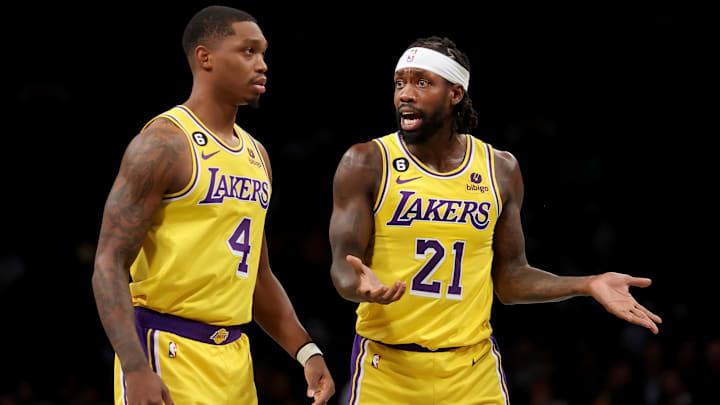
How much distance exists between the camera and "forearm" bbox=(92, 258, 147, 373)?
120 inches

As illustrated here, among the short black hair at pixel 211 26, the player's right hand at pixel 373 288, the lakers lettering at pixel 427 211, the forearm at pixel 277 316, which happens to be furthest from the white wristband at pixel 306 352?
the short black hair at pixel 211 26

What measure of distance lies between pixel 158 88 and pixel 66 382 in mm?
2965

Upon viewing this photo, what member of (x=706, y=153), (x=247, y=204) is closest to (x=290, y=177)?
(x=706, y=153)

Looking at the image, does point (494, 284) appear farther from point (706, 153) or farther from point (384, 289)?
point (706, 153)

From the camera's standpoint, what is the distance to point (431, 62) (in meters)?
4.13

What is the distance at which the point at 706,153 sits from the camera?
8734mm

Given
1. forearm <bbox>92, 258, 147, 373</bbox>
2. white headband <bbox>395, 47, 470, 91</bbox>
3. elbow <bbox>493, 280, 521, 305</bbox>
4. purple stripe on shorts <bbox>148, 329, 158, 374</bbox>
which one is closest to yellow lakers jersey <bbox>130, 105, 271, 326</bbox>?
purple stripe on shorts <bbox>148, 329, 158, 374</bbox>

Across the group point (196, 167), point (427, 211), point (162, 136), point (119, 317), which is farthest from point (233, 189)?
point (427, 211)

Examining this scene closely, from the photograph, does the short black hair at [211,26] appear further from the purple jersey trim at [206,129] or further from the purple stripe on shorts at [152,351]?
the purple stripe on shorts at [152,351]

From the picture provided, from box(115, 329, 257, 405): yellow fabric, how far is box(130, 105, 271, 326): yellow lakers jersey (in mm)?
A: 104

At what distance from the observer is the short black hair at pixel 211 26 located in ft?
11.7

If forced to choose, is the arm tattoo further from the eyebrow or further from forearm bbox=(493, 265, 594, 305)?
forearm bbox=(493, 265, 594, 305)

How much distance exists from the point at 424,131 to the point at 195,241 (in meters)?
1.27

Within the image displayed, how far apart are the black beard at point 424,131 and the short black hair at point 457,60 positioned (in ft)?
0.54
